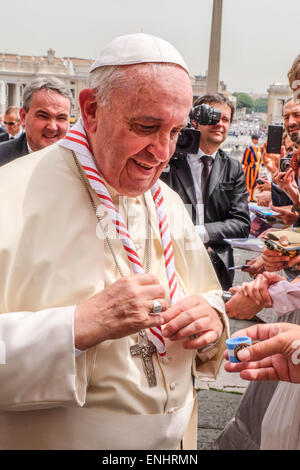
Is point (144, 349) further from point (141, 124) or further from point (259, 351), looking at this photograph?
point (141, 124)

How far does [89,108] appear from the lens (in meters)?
1.62

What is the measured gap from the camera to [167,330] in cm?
158

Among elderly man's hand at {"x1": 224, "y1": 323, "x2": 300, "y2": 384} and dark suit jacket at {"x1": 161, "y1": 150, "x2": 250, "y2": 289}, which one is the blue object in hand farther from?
dark suit jacket at {"x1": 161, "y1": 150, "x2": 250, "y2": 289}

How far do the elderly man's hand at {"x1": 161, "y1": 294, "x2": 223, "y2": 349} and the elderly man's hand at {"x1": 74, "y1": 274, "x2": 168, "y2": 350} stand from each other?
5.9 inches

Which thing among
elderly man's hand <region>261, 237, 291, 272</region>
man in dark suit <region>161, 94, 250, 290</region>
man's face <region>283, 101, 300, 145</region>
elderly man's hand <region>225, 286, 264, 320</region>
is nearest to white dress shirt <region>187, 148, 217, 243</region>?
man in dark suit <region>161, 94, 250, 290</region>

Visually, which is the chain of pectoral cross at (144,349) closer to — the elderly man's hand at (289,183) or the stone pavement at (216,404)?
the stone pavement at (216,404)

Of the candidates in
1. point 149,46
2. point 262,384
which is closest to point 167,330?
point 149,46

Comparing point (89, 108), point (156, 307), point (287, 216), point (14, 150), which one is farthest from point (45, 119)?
point (156, 307)

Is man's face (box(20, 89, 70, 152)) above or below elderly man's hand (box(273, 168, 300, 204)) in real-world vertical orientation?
above

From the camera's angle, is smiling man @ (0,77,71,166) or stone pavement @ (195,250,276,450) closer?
stone pavement @ (195,250,276,450)

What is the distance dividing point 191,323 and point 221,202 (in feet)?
8.35

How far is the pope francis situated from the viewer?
142cm
